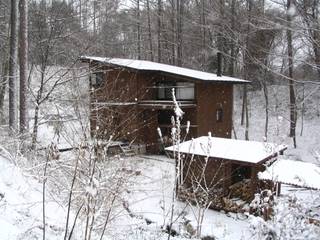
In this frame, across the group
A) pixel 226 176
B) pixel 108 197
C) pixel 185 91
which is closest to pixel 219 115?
pixel 185 91

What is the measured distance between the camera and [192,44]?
105 ft

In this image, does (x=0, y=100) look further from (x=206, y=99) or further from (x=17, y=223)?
(x=17, y=223)

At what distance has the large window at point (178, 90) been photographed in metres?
20.6

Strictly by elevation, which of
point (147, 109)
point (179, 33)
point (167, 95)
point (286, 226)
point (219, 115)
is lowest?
point (286, 226)

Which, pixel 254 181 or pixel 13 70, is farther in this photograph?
pixel 13 70

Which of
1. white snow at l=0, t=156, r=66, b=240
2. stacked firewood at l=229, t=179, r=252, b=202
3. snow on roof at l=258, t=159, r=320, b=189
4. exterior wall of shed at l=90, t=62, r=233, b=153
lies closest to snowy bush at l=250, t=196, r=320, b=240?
white snow at l=0, t=156, r=66, b=240

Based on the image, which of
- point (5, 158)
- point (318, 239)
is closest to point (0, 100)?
point (5, 158)

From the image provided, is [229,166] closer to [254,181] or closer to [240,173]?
[254,181]

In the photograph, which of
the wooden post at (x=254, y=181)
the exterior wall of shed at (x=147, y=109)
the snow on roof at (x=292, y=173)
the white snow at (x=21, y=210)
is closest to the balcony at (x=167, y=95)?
the exterior wall of shed at (x=147, y=109)

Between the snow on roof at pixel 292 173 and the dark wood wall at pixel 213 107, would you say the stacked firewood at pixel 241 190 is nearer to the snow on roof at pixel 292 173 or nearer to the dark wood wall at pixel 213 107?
the snow on roof at pixel 292 173

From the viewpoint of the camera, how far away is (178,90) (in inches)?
824

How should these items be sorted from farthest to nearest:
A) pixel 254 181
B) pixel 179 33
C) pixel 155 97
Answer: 1. pixel 179 33
2. pixel 155 97
3. pixel 254 181

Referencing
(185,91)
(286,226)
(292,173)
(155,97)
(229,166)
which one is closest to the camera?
(286,226)

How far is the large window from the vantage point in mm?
20594
